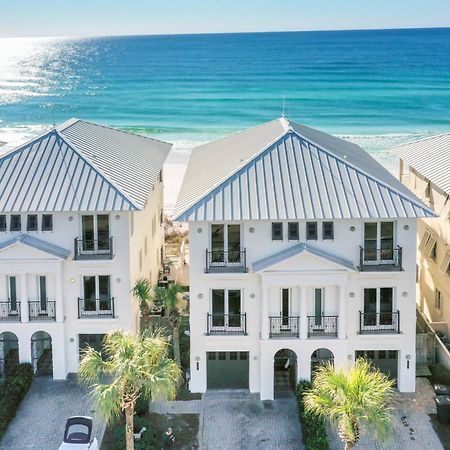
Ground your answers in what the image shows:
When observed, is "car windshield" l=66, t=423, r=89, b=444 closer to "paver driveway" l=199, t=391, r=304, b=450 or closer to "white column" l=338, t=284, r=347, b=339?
"paver driveway" l=199, t=391, r=304, b=450

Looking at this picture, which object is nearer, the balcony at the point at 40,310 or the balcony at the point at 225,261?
the balcony at the point at 225,261

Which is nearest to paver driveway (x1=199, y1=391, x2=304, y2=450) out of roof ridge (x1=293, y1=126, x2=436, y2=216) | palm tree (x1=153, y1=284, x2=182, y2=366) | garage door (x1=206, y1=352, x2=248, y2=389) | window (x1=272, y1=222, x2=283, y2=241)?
garage door (x1=206, y1=352, x2=248, y2=389)

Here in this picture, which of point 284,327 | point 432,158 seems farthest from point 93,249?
point 432,158

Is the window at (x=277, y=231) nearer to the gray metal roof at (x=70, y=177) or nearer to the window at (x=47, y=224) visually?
the gray metal roof at (x=70, y=177)

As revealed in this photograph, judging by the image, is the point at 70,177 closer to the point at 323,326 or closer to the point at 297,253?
the point at 297,253

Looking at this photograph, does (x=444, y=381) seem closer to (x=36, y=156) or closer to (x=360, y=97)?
(x=36, y=156)

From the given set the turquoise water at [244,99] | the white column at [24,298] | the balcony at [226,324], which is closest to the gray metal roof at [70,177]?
the white column at [24,298]
